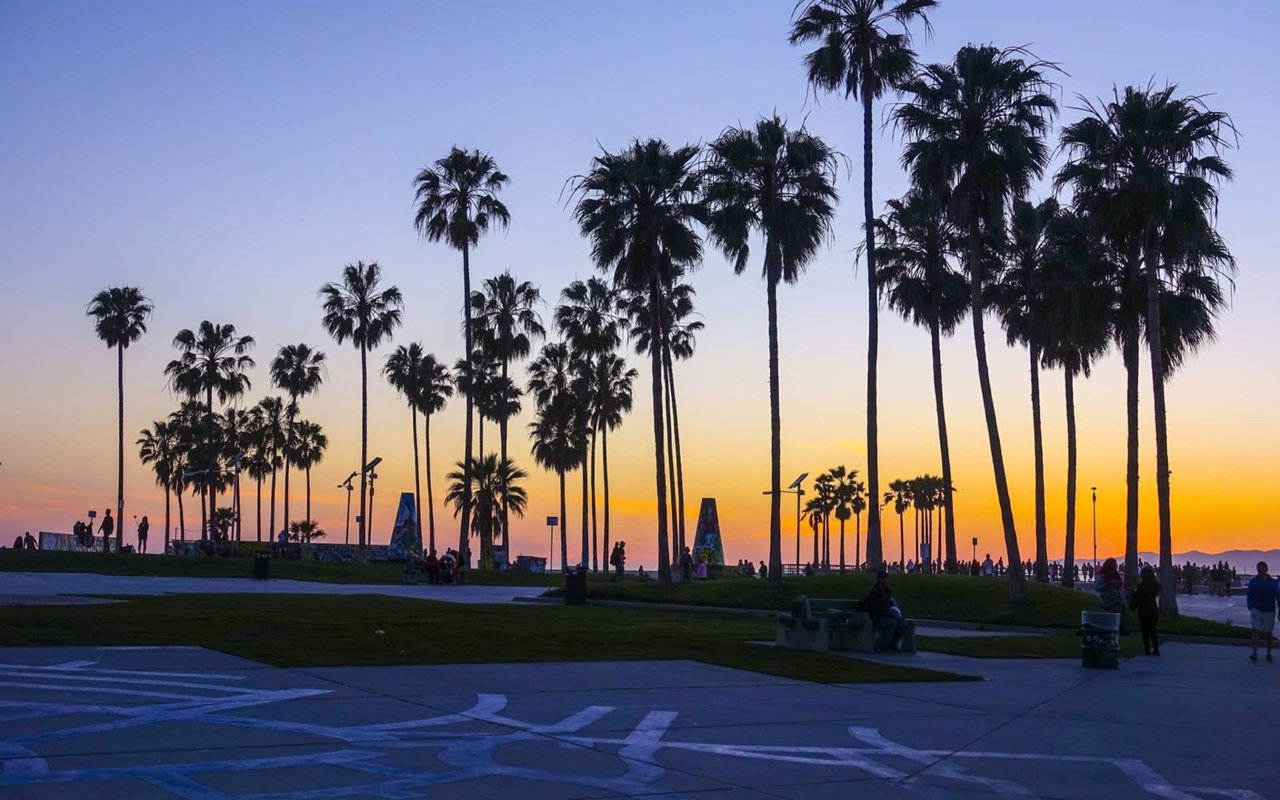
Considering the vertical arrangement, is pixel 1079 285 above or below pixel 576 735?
above

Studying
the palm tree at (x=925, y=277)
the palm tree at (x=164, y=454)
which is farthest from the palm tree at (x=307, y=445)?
the palm tree at (x=925, y=277)

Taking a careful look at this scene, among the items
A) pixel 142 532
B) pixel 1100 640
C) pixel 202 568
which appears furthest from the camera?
pixel 142 532

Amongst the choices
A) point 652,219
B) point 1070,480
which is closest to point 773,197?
point 652,219

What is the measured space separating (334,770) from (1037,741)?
21.8 ft

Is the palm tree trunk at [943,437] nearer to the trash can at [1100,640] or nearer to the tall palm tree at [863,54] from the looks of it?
the tall palm tree at [863,54]

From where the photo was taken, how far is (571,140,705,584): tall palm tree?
42656mm

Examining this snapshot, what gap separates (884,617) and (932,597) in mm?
13463

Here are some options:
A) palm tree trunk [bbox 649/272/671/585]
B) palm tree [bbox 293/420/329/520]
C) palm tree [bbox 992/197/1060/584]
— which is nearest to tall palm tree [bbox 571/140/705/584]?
palm tree trunk [bbox 649/272/671/585]

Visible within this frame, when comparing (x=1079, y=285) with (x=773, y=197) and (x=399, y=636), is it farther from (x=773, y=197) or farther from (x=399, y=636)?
(x=399, y=636)

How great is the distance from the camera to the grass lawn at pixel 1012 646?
22.3 meters

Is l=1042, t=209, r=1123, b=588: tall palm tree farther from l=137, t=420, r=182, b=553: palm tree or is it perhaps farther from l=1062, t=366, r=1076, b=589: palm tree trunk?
l=137, t=420, r=182, b=553: palm tree

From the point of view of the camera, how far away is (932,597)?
113ft

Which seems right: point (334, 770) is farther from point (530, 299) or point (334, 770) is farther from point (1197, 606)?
point (530, 299)

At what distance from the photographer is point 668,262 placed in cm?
4325
